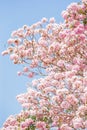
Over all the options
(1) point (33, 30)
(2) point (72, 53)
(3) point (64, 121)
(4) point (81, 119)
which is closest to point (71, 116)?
(3) point (64, 121)

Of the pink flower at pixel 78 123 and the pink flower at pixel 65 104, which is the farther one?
the pink flower at pixel 65 104

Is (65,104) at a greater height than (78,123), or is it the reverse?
(65,104)

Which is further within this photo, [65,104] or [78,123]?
[65,104]

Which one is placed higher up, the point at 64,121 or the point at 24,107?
the point at 24,107

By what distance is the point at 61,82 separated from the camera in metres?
12.5

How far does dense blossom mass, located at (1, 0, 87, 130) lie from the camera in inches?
454

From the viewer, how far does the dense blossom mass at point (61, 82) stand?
11539 millimetres

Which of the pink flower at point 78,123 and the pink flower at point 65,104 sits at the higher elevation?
the pink flower at point 65,104

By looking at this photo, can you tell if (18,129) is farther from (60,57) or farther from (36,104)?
(60,57)

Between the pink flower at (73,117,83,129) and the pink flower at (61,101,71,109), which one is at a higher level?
the pink flower at (61,101,71,109)

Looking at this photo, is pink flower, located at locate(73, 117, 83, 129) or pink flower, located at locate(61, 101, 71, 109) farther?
pink flower, located at locate(61, 101, 71, 109)

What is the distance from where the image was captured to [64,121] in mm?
12055

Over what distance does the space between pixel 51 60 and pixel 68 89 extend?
2134 mm

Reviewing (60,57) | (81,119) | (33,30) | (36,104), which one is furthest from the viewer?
(33,30)
